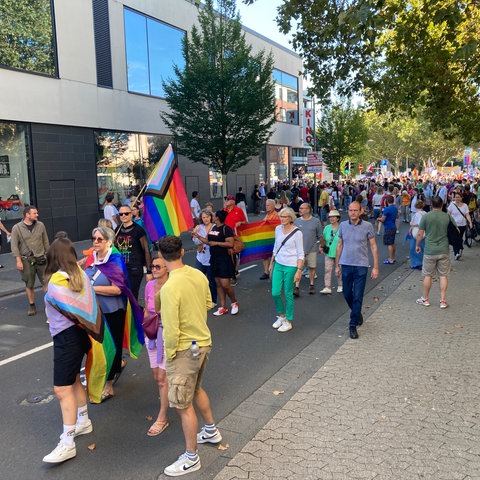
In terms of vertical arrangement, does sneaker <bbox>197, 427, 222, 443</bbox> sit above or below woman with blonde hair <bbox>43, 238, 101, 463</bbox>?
below

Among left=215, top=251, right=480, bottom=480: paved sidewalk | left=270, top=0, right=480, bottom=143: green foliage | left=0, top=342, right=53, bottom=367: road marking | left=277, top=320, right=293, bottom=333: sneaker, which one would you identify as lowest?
left=0, top=342, right=53, bottom=367: road marking

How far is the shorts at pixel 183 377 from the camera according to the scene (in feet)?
10.9

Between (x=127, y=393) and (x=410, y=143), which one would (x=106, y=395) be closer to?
(x=127, y=393)

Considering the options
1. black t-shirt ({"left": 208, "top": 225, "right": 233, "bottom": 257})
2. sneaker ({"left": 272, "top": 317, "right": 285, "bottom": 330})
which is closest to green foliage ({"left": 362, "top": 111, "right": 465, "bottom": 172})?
black t-shirt ({"left": 208, "top": 225, "right": 233, "bottom": 257})

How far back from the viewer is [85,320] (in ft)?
12.2

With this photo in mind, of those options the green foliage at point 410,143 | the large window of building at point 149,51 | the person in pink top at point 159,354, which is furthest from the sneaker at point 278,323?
the green foliage at point 410,143

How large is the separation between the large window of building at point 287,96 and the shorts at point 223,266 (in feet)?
79.7

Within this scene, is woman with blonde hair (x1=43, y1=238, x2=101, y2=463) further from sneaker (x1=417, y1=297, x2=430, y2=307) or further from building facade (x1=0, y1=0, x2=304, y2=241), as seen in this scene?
building facade (x1=0, y1=0, x2=304, y2=241)

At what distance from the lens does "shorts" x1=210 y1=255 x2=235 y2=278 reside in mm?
7340

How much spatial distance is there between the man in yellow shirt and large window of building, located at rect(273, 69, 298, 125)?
2800cm

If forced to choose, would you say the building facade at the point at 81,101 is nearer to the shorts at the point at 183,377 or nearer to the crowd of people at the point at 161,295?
the crowd of people at the point at 161,295

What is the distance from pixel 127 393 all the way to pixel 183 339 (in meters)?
1.86

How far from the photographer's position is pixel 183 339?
11.1 feet

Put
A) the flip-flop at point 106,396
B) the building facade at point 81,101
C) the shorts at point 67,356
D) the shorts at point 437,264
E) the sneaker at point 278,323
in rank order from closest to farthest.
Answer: the shorts at point 67,356 < the flip-flop at point 106,396 < the sneaker at point 278,323 < the shorts at point 437,264 < the building facade at point 81,101
